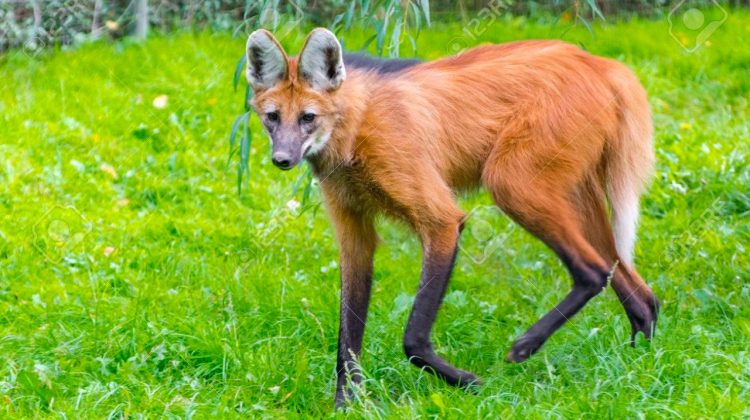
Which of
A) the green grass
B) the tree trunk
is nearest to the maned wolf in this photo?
the green grass

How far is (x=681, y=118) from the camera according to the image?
6.05 meters

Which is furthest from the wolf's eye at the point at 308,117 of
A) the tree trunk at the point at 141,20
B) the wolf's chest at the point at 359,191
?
the tree trunk at the point at 141,20

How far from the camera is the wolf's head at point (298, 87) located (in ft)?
10.7

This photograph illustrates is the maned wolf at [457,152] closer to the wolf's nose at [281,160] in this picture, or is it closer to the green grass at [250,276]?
the wolf's nose at [281,160]

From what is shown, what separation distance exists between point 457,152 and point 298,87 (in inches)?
24.8

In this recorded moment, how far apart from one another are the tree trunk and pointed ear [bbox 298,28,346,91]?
3630 mm

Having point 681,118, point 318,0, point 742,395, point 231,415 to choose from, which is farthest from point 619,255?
point 318,0

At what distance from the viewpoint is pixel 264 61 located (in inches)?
131

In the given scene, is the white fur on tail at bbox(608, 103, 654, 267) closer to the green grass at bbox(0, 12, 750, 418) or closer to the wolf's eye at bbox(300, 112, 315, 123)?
the green grass at bbox(0, 12, 750, 418)

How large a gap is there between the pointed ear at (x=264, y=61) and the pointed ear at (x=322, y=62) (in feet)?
0.22

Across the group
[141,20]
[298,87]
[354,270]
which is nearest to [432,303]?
[354,270]

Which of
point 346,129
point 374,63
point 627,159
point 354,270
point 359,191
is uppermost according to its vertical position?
point 374,63

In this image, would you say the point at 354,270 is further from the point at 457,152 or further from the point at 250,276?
the point at 250,276

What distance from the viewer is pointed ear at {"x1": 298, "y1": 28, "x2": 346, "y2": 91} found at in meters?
3.23
